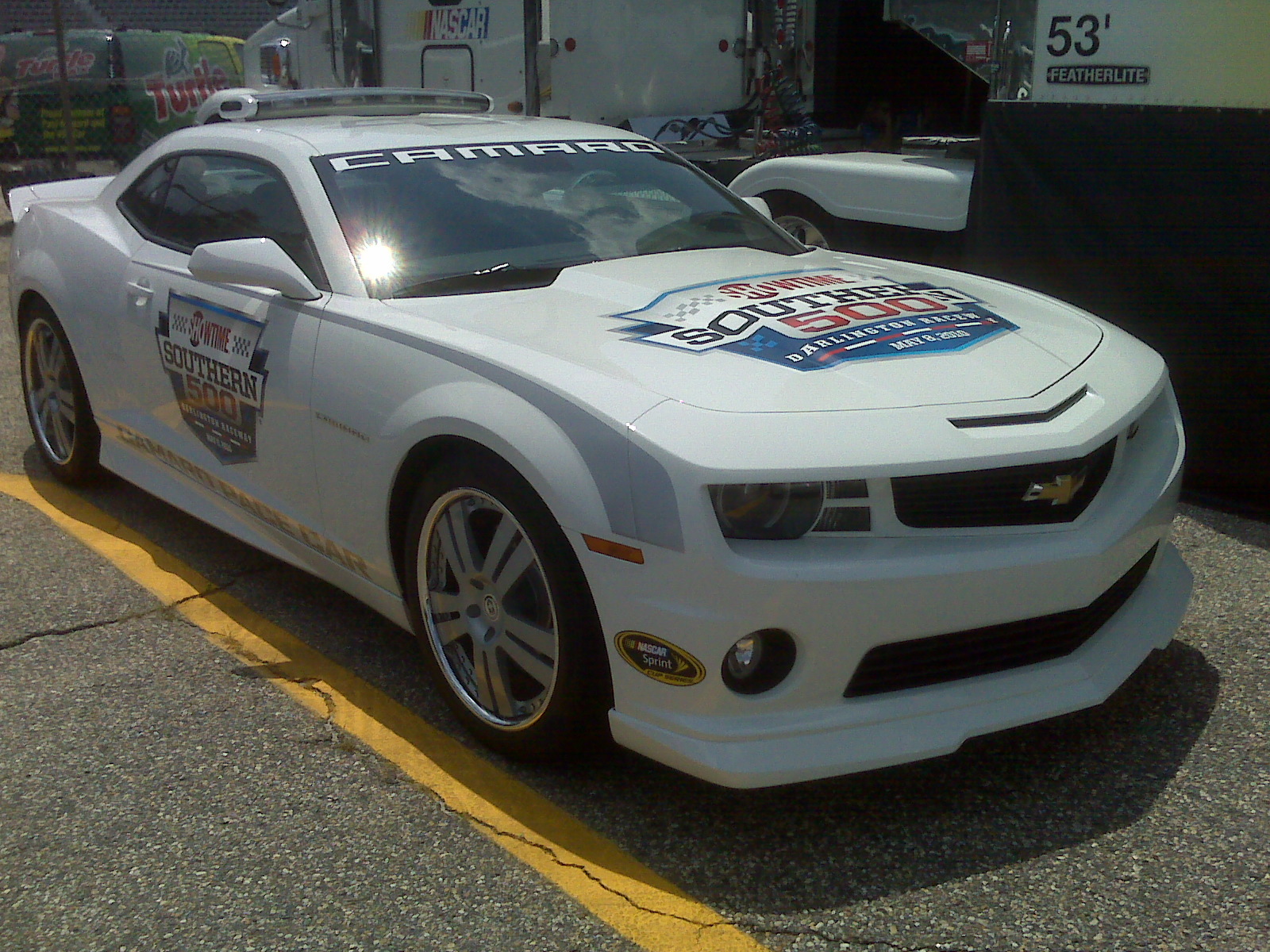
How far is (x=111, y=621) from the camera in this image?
3975 mm

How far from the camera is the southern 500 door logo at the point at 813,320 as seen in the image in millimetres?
2982

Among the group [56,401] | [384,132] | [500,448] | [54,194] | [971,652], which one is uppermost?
[384,132]

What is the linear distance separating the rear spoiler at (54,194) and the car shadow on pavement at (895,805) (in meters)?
2.94

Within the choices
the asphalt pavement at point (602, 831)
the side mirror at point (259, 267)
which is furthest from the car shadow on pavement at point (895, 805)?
the side mirror at point (259, 267)

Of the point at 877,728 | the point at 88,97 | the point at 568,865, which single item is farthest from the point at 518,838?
the point at 88,97

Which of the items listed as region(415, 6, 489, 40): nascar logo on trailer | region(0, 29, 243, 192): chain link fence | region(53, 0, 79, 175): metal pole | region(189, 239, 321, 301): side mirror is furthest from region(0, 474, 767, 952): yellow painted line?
region(0, 29, 243, 192): chain link fence

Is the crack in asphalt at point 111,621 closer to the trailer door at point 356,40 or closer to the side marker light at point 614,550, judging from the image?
the side marker light at point 614,550

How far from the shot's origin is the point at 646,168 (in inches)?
170

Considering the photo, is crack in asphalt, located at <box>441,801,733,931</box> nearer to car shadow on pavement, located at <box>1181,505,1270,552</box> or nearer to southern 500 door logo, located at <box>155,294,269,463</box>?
southern 500 door logo, located at <box>155,294,269,463</box>

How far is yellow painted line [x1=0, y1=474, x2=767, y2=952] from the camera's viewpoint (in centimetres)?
254

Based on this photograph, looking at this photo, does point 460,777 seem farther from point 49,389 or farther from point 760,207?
point 49,389

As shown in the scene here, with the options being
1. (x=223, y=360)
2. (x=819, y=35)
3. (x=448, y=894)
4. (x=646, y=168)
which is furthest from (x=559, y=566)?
(x=819, y=35)

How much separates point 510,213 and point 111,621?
5.69 ft

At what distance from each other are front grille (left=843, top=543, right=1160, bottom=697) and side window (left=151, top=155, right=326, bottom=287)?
1869 mm
